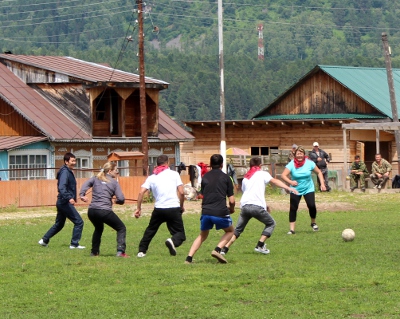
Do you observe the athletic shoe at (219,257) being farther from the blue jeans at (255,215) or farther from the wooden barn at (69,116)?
the wooden barn at (69,116)

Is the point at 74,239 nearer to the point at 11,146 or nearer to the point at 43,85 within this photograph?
the point at 11,146

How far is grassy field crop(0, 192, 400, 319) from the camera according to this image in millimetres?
11227

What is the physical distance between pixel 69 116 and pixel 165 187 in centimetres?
2999

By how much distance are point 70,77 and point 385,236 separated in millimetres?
28099

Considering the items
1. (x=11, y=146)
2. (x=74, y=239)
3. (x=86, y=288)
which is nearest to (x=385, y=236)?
(x=74, y=239)

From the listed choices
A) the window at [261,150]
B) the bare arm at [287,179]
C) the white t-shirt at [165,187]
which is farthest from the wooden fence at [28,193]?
the window at [261,150]

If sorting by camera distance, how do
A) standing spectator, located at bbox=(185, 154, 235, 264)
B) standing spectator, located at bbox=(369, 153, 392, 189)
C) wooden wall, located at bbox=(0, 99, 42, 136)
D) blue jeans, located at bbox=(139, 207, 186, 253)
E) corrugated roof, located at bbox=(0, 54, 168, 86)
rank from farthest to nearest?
corrugated roof, located at bbox=(0, 54, 168, 86) → wooden wall, located at bbox=(0, 99, 42, 136) → standing spectator, located at bbox=(369, 153, 392, 189) → blue jeans, located at bbox=(139, 207, 186, 253) → standing spectator, located at bbox=(185, 154, 235, 264)

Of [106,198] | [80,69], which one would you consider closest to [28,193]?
[80,69]

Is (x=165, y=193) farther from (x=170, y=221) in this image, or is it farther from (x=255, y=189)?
(x=255, y=189)

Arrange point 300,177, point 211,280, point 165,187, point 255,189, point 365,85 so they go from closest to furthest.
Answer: point 211,280 < point 165,187 < point 255,189 < point 300,177 < point 365,85

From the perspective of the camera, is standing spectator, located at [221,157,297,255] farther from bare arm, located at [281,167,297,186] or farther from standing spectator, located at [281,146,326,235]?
standing spectator, located at [281,146,326,235]

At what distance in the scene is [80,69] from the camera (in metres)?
47.3

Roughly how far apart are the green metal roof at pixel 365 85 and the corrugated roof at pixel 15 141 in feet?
59.5

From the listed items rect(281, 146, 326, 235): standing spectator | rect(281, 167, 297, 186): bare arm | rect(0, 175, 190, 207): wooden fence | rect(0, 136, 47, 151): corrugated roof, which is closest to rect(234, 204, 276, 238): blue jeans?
rect(281, 167, 297, 186): bare arm
